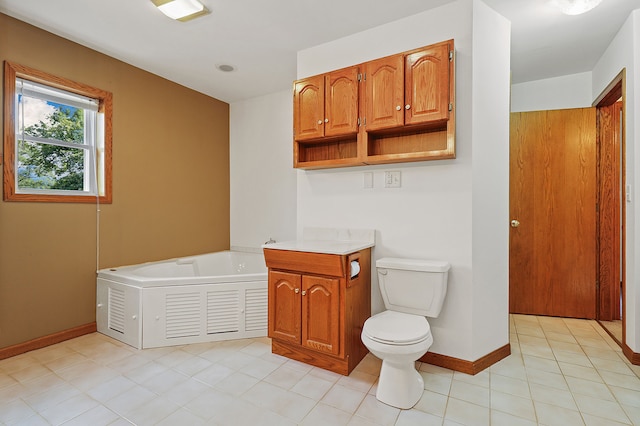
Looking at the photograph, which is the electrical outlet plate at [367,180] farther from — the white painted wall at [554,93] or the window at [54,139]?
the window at [54,139]

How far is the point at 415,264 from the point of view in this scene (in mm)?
2129

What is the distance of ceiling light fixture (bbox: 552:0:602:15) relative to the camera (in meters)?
2.02

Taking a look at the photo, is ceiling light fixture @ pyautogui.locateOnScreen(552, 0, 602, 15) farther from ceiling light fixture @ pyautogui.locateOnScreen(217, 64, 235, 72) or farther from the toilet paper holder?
ceiling light fixture @ pyautogui.locateOnScreen(217, 64, 235, 72)

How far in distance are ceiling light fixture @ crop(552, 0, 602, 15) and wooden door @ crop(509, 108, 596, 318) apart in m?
1.31

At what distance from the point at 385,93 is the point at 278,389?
204cm

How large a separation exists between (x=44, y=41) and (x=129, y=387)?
263cm

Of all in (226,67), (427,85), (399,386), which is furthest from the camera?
(226,67)

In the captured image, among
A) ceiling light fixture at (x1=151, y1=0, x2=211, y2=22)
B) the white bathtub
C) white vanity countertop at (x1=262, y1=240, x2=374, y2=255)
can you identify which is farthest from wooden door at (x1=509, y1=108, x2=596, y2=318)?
ceiling light fixture at (x1=151, y1=0, x2=211, y2=22)

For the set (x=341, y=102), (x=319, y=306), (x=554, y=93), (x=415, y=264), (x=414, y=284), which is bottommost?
(x=319, y=306)

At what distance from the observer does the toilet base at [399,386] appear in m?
1.77

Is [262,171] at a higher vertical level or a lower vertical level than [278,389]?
higher

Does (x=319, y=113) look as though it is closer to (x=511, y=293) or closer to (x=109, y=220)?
(x=109, y=220)

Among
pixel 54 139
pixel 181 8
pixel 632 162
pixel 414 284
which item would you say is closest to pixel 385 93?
pixel 414 284

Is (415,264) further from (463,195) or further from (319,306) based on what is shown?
(319,306)
